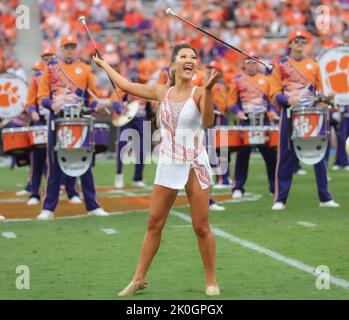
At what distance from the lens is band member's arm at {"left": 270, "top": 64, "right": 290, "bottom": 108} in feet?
39.6

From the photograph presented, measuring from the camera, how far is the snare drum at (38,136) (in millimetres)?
13086

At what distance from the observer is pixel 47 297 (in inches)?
284

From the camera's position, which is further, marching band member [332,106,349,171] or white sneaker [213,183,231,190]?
marching band member [332,106,349,171]

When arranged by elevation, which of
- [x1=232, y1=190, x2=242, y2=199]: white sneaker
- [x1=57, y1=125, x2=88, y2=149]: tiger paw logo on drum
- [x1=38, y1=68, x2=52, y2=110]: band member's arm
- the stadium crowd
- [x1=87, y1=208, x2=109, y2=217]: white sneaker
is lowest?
[x1=232, y1=190, x2=242, y2=199]: white sneaker

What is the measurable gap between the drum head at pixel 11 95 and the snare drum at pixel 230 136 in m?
2.66

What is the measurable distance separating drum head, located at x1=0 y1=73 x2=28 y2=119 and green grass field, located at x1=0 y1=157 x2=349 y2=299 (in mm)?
3006

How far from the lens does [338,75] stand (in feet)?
44.6

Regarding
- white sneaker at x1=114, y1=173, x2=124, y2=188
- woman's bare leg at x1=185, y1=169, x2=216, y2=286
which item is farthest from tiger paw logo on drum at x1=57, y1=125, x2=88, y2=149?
white sneaker at x1=114, y1=173, x2=124, y2=188

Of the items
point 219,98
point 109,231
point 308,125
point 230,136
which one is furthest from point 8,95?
point 308,125

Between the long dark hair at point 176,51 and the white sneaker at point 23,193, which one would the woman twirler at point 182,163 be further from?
the white sneaker at point 23,193

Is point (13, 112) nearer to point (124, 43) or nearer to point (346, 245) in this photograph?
point (346, 245)

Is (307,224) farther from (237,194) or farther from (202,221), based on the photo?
(202,221)

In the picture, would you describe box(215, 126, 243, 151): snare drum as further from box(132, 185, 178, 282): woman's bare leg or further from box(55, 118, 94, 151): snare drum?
box(132, 185, 178, 282): woman's bare leg

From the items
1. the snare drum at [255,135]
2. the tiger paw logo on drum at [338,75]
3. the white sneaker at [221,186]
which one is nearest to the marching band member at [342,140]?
the white sneaker at [221,186]
